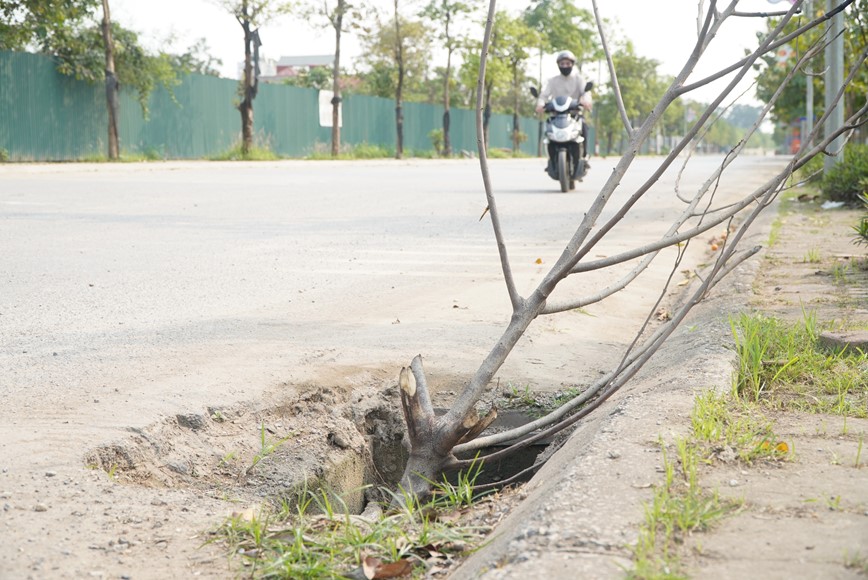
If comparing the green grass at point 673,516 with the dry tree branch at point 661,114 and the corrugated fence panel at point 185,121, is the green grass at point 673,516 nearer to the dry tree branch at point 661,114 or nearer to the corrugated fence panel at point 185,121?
the dry tree branch at point 661,114

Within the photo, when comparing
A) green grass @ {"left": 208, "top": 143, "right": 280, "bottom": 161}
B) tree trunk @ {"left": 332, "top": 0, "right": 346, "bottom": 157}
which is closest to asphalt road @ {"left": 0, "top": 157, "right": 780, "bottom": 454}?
green grass @ {"left": 208, "top": 143, "right": 280, "bottom": 161}

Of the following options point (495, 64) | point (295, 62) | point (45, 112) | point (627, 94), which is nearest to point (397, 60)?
point (495, 64)

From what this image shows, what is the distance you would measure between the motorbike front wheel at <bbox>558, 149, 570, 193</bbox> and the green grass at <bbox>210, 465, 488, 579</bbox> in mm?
12470

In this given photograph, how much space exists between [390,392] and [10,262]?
3.79m

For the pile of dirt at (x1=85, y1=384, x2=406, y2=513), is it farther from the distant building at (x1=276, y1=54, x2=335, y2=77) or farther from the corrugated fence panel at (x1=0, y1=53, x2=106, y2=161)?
the distant building at (x1=276, y1=54, x2=335, y2=77)

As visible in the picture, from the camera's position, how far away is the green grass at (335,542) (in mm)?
2107

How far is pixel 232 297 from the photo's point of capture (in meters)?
5.54

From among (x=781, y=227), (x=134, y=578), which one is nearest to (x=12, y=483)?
(x=134, y=578)

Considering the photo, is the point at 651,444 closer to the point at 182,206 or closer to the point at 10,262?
the point at 10,262

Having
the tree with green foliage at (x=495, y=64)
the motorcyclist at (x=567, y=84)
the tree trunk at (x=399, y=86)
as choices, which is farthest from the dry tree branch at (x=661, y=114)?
the tree with green foliage at (x=495, y=64)

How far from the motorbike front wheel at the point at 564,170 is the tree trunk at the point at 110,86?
15205 mm

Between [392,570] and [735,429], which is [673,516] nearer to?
[392,570]

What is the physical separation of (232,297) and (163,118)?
25557 mm

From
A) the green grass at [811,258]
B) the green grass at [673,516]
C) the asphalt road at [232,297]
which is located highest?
the green grass at [811,258]
